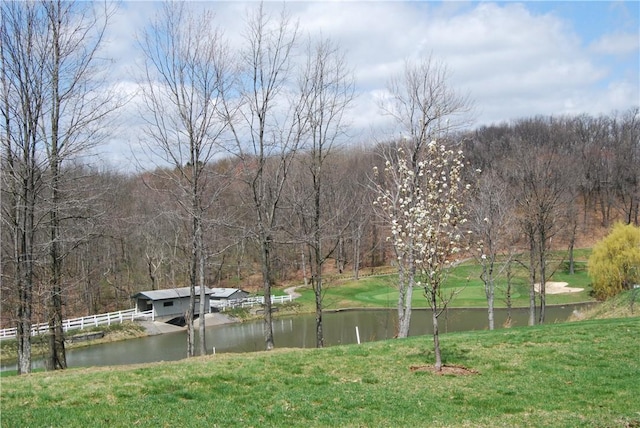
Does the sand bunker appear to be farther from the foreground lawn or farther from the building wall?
the foreground lawn

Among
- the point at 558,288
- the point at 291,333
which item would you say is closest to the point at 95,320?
the point at 291,333

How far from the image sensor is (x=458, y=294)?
3778 cm

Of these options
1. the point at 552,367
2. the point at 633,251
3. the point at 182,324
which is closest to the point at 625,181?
the point at 633,251

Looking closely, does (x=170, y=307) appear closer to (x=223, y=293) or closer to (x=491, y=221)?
(x=223, y=293)

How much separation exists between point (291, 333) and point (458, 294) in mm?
12157

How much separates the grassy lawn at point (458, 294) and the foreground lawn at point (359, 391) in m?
26.1

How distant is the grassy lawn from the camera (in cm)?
4022

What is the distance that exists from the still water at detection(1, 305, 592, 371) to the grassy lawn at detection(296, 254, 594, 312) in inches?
86.2

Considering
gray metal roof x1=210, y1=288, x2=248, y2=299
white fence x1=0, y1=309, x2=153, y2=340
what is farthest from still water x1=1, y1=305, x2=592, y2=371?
gray metal roof x1=210, y1=288, x2=248, y2=299

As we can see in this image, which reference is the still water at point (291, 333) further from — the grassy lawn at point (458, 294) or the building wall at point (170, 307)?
the building wall at point (170, 307)

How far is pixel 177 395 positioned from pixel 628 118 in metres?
86.7

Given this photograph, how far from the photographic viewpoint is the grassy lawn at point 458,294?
4022cm

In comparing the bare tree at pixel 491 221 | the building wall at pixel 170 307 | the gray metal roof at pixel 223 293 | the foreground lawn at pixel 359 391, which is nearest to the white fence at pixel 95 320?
the building wall at pixel 170 307

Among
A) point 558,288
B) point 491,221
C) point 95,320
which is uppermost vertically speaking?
point 491,221
